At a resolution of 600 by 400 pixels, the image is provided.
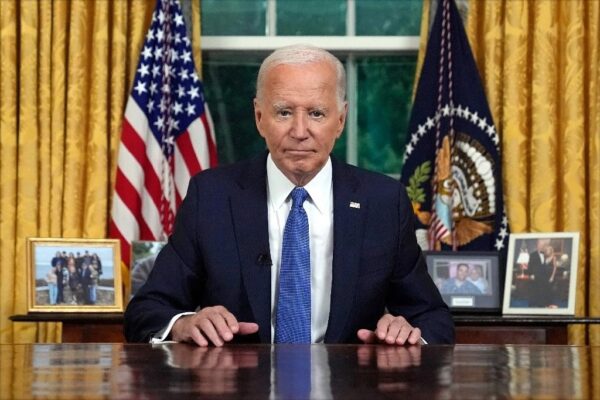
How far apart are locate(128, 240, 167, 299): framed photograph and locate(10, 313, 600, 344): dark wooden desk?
20 cm

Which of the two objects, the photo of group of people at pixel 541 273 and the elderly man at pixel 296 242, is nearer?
the elderly man at pixel 296 242

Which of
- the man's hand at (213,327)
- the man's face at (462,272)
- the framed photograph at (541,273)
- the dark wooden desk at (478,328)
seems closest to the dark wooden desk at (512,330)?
the dark wooden desk at (478,328)

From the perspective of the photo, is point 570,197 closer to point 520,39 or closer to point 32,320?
point 520,39

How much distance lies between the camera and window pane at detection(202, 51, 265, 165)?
5.01 m

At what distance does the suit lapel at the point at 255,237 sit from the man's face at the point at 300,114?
0.32 feet

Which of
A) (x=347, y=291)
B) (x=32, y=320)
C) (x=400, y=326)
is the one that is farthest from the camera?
(x=32, y=320)

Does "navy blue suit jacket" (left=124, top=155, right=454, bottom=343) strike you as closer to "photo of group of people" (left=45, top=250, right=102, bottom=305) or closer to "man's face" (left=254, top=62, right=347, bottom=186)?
"man's face" (left=254, top=62, right=347, bottom=186)

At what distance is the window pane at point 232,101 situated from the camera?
5008 mm

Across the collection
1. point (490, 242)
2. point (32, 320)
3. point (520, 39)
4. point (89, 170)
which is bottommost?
point (32, 320)

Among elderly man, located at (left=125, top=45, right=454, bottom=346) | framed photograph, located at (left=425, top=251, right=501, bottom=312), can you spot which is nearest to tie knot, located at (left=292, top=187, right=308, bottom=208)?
elderly man, located at (left=125, top=45, right=454, bottom=346)

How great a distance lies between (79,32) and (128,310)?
2091 mm

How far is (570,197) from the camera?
4.59 meters

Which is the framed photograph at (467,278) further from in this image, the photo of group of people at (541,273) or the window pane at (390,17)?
the window pane at (390,17)

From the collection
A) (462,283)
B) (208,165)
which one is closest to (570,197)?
(462,283)
